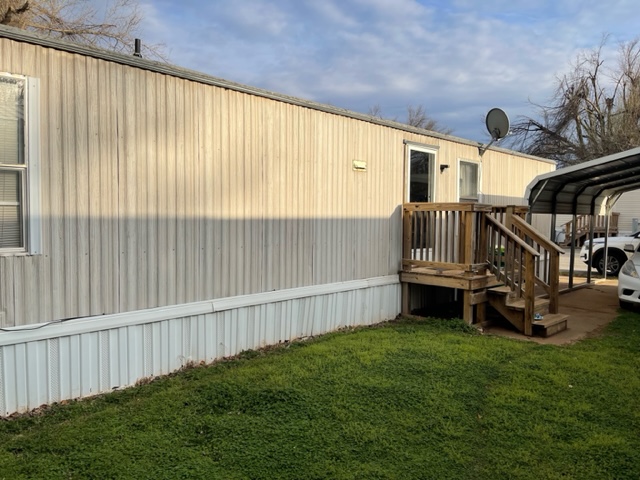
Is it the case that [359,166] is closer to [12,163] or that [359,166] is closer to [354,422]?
[354,422]

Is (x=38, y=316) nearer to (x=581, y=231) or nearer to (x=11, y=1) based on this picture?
(x=11, y=1)

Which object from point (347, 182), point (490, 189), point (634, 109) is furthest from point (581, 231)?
point (347, 182)

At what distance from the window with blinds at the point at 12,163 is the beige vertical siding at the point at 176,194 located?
0.12 m

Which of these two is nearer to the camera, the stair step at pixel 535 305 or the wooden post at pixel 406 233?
the stair step at pixel 535 305

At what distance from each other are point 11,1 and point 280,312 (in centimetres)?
866

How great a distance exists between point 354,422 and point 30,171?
2869 mm

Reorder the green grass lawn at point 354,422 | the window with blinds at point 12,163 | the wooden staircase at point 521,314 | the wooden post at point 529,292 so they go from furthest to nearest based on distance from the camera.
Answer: the wooden staircase at point 521,314 → the wooden post at point 529,292 → the window with blinds at point 12,163 → the green grass lawn at point 354,422

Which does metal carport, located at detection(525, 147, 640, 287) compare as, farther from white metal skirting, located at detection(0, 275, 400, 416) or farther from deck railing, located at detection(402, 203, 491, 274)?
white metal skirting, located at detection(0, 275, 400, 416)

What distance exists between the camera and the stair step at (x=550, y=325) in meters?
5.95

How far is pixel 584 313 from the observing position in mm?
7438

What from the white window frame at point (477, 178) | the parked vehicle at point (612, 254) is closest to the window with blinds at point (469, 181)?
the white window frame at point (477, 178)

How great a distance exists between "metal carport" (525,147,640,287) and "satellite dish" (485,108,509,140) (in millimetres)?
922

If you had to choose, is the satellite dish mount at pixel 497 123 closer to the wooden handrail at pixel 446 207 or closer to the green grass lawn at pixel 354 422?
the wooden handrail at pixel 446 207

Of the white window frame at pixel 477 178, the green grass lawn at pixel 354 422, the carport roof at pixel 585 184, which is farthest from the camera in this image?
the white window frame at pixel 477 178
